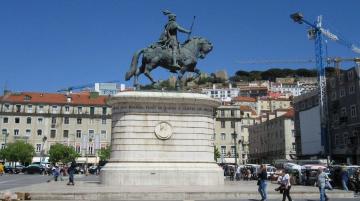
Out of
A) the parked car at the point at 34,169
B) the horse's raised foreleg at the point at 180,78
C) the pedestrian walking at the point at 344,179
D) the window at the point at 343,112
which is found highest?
the window at the point at 343,112

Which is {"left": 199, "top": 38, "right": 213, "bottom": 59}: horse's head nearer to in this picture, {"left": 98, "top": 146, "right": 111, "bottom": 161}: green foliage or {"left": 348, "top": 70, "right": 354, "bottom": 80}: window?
{"left": 348, "top": 70, "right": 354, "bottom": 80}: window

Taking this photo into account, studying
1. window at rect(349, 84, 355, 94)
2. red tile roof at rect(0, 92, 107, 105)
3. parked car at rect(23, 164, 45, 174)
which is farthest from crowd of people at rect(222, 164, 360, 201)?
red tile roof at rect(0, 92, 107, 105)

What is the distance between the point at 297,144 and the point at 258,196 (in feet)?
224

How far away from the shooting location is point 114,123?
2833 centimetres

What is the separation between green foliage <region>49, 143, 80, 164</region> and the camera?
85438mm

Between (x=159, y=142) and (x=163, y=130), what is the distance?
2.47 ft

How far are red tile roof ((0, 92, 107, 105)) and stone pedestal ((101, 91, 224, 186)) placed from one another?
68612mm

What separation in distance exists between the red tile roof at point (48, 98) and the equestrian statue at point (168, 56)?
66.7 meters

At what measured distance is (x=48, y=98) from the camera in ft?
317

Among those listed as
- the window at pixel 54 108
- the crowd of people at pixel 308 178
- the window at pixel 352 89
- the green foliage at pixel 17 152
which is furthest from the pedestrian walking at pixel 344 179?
the window at pixel 54 108

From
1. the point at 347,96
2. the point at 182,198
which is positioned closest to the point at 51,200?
the point at 182,198

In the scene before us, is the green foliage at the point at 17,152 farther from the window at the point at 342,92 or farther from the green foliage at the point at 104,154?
the window at the point at 342,92

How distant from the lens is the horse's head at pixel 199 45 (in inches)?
1210

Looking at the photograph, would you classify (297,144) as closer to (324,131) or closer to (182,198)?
(324,131)
